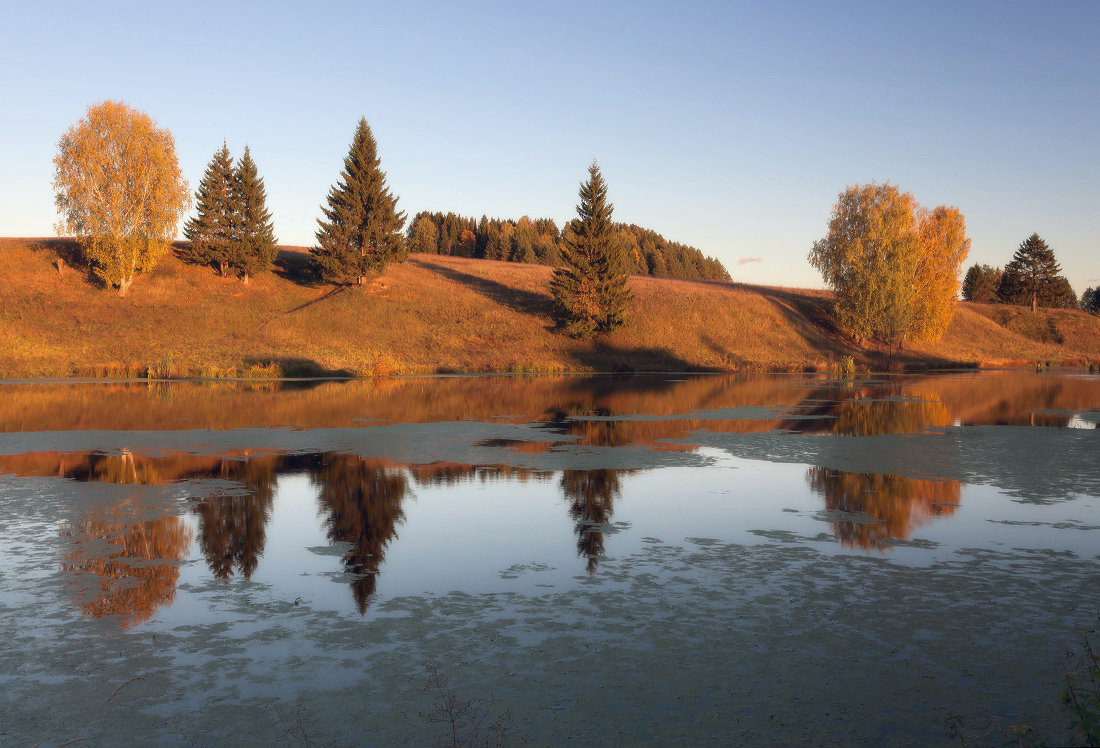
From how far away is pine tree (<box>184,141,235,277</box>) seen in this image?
66.5 m

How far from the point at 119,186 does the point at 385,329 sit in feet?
79.7

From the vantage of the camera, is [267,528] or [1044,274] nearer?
[267,528]

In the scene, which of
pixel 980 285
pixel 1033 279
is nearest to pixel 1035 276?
pixel 1033 279

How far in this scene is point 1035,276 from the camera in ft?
344

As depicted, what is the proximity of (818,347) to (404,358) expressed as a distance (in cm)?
3697

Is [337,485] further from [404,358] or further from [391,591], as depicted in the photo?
[404,358]

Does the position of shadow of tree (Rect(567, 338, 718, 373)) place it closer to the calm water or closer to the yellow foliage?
the yellow foliage

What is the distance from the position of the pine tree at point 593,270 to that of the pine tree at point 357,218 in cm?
1743

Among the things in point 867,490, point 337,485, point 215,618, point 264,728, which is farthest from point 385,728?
point 867,490

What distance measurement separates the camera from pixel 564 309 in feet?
207

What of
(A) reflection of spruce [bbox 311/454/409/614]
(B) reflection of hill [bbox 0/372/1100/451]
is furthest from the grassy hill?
(A) reflection of spruce [bbox 311/454/409/614]

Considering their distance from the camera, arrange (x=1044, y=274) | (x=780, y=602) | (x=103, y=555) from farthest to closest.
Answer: (x=1044, y=274)
(x=103, y=555)
(x=780, y=602)

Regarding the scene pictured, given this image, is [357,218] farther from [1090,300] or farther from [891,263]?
[1090,300]

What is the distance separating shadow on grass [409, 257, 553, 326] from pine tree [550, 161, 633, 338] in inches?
193
